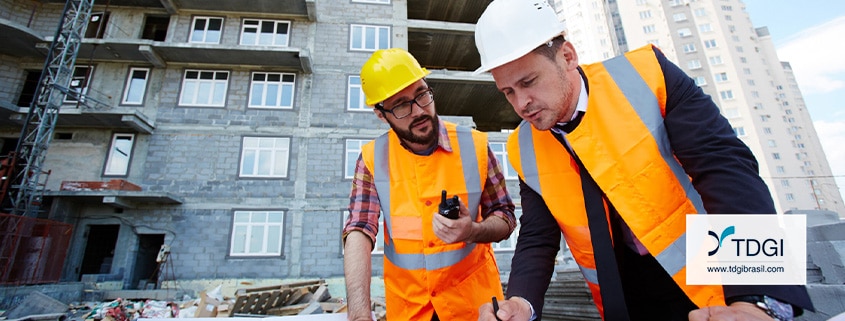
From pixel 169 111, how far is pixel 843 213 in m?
81.1

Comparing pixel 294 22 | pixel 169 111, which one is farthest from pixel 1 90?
pixel 294 22

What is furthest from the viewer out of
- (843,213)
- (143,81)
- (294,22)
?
(843,213)

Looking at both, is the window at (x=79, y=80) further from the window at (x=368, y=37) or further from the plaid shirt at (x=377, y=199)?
the plaid shirt at (x=377, y=199)

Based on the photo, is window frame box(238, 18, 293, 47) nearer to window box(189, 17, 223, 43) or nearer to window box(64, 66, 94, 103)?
window box(189, 17, 223, 43)

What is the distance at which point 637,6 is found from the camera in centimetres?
5881

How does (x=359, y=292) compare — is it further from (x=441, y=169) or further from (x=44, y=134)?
(x=44, y=134)

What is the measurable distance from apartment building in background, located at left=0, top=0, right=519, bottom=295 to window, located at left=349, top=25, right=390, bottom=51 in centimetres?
5

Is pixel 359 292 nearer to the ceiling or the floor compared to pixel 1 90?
nearer to the floor

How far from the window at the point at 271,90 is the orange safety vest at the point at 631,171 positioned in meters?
14.0

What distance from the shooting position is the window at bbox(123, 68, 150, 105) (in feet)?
46.1

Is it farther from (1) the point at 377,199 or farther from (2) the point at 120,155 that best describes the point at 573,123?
(2) the point at 120,155

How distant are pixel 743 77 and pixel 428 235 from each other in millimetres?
69619

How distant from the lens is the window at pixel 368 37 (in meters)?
15.4

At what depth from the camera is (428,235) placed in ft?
6.81
